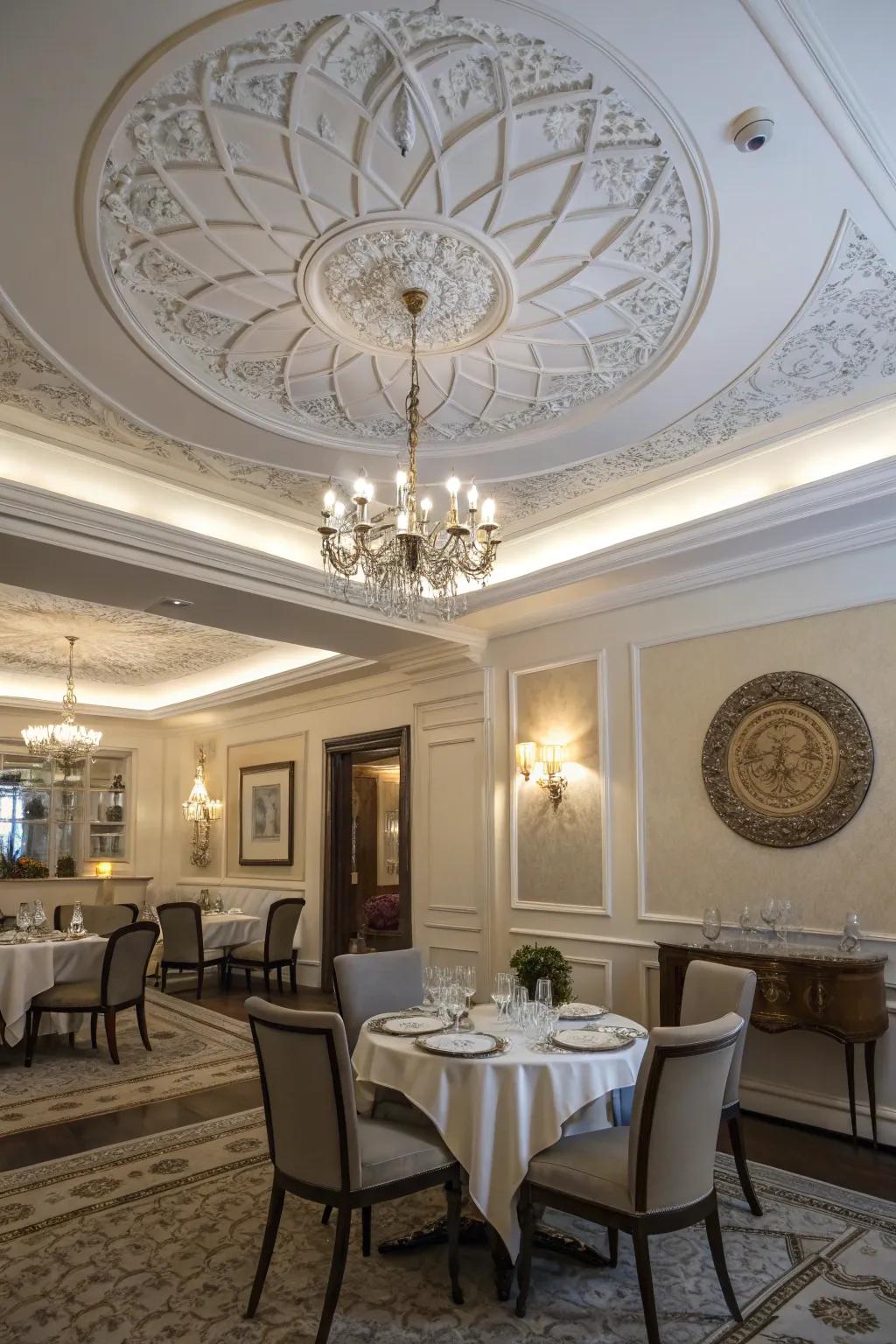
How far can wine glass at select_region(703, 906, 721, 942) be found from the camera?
14.6 ft

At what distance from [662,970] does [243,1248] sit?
7.80 ft

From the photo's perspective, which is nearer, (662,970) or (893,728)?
(893,728)

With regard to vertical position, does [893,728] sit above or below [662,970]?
above

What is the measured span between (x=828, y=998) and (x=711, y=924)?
0.68 meters

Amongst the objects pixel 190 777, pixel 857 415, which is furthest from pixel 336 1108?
pixel 190 777

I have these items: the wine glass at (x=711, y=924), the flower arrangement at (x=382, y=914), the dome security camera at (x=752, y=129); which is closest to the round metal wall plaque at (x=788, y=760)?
the wine glass at (x=711, y=924)

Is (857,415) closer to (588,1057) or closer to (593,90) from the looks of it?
(593,90)

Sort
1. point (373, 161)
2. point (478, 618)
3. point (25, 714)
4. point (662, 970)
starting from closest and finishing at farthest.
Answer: point (373, 161), point (662, 970), point (478, 618), point (25, 714)

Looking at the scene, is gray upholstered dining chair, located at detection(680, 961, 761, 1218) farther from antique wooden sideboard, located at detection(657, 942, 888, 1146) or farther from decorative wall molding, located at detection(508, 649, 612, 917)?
decorative wall molding, located at detection(508, 649, 612, 917)

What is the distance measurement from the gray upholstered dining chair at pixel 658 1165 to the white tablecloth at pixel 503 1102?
2.7 inches

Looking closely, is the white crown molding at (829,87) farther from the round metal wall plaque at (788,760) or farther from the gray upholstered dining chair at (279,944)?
the gray upholstered dining chair at (279,944)

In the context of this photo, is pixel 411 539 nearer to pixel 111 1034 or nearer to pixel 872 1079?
pixel 872 1079

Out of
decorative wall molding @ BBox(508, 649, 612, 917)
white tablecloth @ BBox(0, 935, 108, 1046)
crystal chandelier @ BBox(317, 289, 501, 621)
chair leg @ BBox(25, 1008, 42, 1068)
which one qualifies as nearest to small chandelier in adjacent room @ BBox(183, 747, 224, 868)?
white tablecloth @ BBox(0, 935, 108, 1046)

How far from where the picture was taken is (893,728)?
416cm
